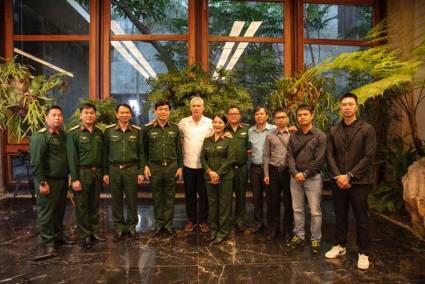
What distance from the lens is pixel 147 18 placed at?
5918 mm

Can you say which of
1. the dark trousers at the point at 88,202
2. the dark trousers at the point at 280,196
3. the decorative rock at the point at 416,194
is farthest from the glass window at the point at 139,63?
the decorative rock at the point at 416,194

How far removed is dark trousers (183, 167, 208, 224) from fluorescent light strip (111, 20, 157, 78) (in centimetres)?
255

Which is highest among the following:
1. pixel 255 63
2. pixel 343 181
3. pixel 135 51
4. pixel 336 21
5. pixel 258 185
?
pixel 336 21

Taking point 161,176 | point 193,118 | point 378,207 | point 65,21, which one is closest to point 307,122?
point 193,118

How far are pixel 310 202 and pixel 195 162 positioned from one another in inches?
52.4

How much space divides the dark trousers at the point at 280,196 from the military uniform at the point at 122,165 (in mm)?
1445

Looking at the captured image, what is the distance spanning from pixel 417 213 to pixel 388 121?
198 centimetres

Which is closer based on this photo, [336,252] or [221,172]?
[336,252]

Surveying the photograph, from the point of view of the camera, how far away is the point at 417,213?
382 centimetres

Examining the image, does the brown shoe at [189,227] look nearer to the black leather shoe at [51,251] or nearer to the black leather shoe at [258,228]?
the black leather shoe at [258,228]

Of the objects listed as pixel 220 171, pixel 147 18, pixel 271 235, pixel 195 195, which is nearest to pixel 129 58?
pixel 147 18

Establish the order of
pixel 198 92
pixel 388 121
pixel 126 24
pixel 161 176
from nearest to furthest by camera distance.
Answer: pixel 161 176 → pixel 198 92 → pixel 388 121 → pixel 126 24

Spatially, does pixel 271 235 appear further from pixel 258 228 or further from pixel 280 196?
pixel 280 196

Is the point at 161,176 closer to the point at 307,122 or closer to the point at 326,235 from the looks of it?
the point at 307,122
